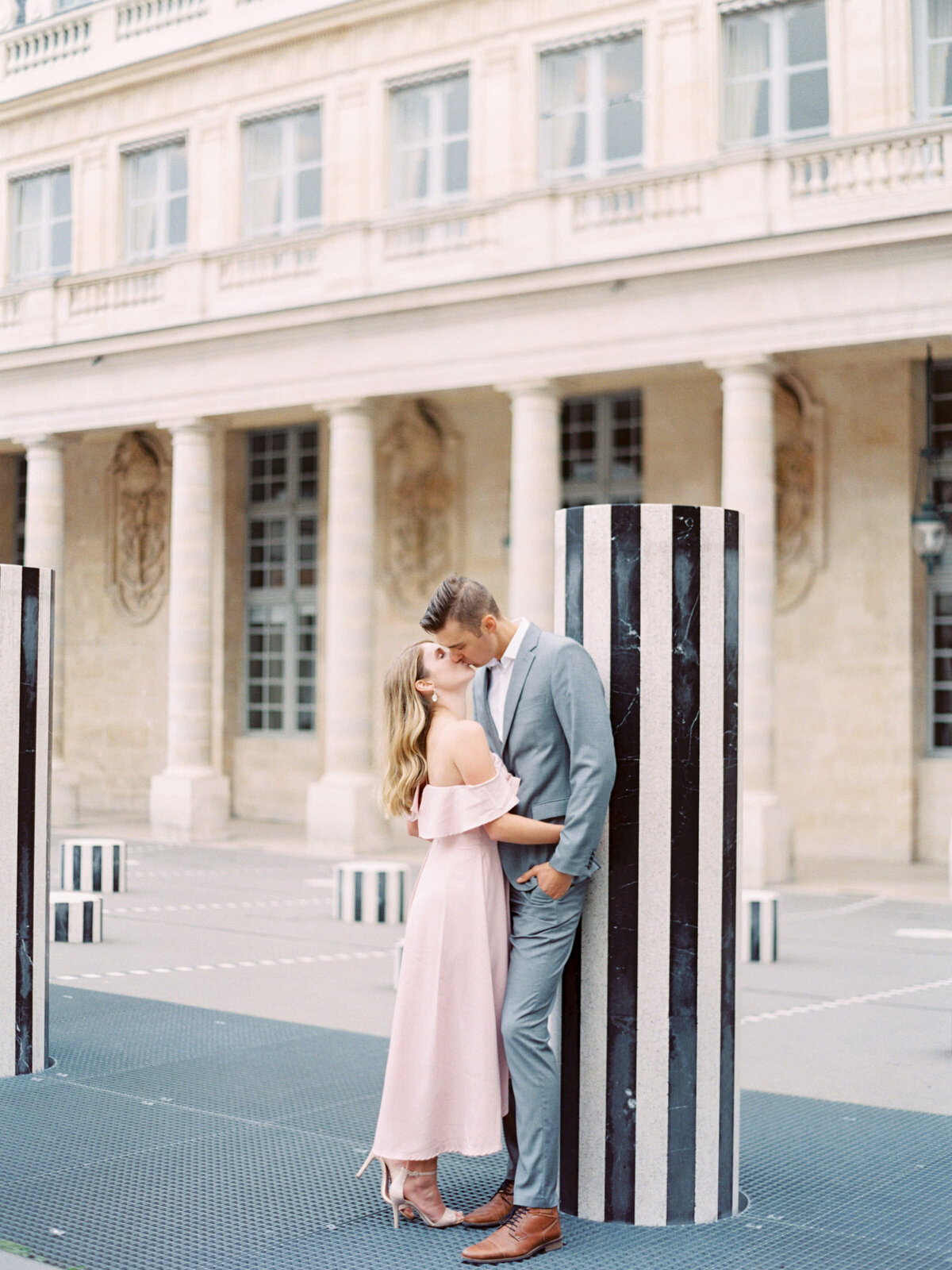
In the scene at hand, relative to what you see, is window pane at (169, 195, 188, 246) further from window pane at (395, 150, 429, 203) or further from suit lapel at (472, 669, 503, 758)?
suit lapel at (472, 669, 503, 758)

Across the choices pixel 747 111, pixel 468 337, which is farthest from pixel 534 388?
pixel 747 111

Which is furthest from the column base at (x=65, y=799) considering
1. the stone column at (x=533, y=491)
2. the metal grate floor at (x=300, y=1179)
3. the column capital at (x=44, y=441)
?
the metal grate floor at (x=300, y=1179)

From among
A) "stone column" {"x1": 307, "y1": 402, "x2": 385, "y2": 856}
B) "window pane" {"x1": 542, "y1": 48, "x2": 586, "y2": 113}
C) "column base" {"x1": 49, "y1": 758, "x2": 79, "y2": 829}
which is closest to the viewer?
"window pane" {"x1": 542, "y1": 48, "x2": 586, "y2": 113}

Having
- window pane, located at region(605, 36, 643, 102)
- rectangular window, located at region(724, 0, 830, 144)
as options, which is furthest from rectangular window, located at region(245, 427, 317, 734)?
rectangular window, located at region(724, 0, 830, 144)

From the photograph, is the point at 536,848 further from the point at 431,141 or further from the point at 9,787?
the point at 431,141

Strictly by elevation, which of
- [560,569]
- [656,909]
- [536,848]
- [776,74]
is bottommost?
[656,909]

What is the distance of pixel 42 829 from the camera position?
6863 mm

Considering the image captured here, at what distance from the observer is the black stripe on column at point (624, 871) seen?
15.6ft

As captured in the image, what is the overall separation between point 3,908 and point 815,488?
12.9 meters

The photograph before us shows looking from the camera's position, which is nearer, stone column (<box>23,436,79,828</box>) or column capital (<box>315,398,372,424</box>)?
column capital (<box>315,398,372,424</box>)

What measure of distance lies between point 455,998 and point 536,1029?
0.30 meters

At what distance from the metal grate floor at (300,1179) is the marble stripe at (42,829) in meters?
0.25

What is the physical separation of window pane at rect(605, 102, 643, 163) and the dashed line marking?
1076cm

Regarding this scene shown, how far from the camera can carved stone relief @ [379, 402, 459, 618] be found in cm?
2077
